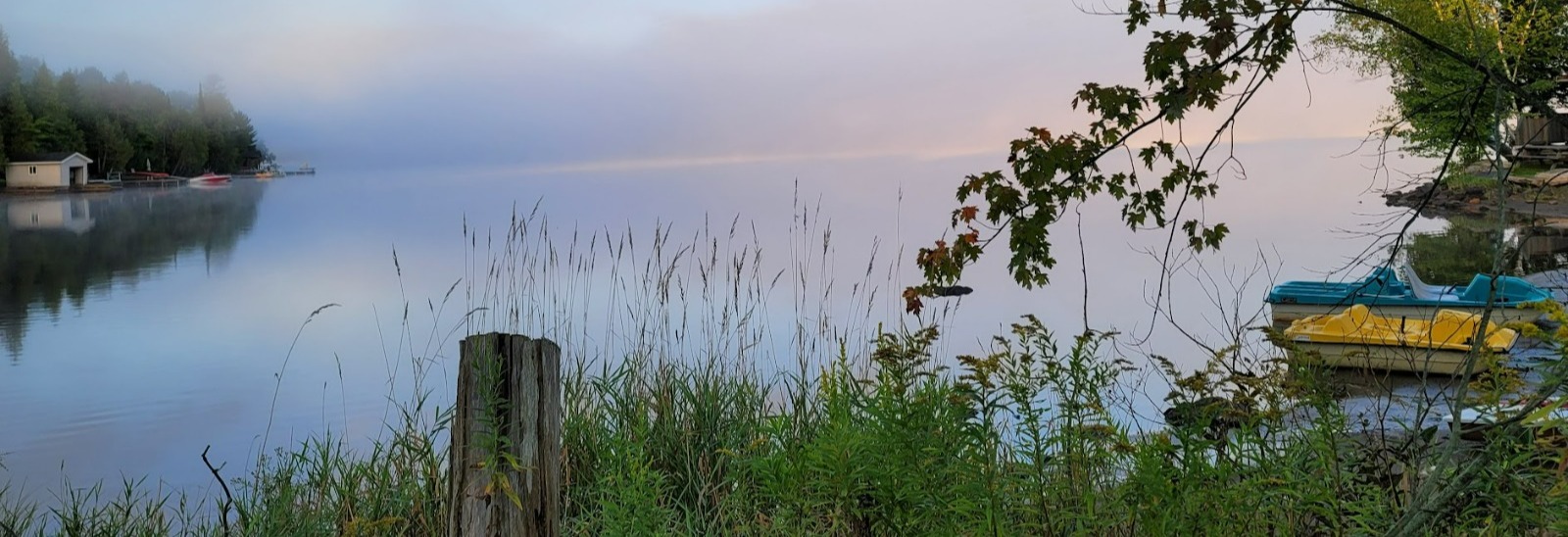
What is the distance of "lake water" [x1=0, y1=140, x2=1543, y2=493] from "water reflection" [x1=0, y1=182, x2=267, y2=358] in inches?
7.5

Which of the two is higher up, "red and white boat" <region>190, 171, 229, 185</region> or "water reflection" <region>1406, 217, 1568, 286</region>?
"red and white boat" <region>190, 171, 229, 185</region>

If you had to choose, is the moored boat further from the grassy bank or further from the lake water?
the grassy bank

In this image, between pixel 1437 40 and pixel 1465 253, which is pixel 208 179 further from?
pixel 1437 40

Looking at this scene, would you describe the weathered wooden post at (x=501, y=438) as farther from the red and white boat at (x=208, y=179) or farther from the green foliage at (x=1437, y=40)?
the red and white boat at (x=208, y=179)

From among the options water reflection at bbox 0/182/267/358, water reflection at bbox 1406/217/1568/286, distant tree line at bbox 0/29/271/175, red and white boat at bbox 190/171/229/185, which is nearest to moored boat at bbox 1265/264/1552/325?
water reflection at bbox 1406/217/1568/286

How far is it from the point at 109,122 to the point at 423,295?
5417 cm

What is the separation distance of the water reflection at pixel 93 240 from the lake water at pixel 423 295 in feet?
0.63

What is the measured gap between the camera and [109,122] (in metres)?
60.1

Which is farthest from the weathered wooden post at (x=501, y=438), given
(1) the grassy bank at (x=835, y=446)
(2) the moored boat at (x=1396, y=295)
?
(2) the moored boat at (x=1396, y=295)

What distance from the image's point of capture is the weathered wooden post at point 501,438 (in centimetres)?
247

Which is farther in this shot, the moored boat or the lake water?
the moored boat

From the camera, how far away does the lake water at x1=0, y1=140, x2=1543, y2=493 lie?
6.24 m

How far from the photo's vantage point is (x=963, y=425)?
2850 millimetres

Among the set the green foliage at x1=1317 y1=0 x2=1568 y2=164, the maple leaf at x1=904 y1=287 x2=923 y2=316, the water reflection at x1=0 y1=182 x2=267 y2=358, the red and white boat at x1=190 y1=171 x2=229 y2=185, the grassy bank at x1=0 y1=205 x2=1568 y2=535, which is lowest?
the water reflection at x1=0 y1=182 x2=267 y2=358
